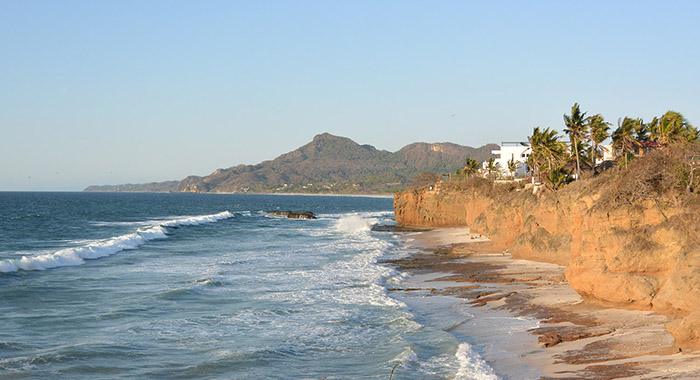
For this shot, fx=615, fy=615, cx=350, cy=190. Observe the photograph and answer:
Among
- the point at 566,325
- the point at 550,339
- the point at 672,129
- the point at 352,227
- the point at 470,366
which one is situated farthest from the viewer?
the point at 352,227

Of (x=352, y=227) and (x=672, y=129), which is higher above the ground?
(x=672, y=129)

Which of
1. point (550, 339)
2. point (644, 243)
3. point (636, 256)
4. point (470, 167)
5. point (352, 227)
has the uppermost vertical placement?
point (470, 167)

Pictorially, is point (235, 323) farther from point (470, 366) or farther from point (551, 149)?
point (551, 149)

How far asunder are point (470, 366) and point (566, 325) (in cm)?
412

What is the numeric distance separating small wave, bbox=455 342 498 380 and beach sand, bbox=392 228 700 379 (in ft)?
3.49

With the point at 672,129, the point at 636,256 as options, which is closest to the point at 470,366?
the point at 636,256


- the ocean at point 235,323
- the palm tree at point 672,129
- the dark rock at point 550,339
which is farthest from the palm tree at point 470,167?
the dark rock at point 550,339

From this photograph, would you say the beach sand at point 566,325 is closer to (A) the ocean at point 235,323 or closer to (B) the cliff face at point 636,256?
(B) the cliff face at point 636,256

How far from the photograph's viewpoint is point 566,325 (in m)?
17.1

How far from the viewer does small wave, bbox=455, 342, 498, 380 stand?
13.7m

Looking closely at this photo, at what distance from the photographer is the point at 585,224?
20641mm

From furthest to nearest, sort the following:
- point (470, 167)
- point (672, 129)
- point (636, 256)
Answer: point (470, 167) → point (672, 129) → point (636, 256)

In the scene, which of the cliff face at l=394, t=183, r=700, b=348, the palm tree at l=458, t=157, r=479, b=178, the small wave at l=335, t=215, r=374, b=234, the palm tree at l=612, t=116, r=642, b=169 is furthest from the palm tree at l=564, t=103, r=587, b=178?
the palm tree at l=458, t=157, r=479, b=178

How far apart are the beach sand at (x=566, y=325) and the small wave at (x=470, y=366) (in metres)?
1.06
